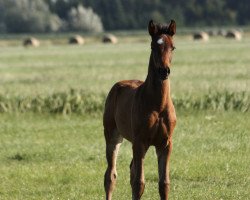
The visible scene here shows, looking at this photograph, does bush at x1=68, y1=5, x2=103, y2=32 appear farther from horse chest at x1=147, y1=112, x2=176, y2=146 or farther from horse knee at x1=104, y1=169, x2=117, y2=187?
horse chest at x1=147, y1=112, x2=176, y2=146

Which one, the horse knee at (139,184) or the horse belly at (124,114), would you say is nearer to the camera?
the horse knee at (139,184)

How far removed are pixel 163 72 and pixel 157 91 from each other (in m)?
0.62

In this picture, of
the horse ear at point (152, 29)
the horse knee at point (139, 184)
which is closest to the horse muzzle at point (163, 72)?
the horse ear at point (152, 29)

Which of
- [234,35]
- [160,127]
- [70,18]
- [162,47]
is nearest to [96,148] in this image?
[160,127]

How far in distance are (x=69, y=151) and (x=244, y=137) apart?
4.33 m

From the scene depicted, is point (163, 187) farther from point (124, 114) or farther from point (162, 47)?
point (162, 47)

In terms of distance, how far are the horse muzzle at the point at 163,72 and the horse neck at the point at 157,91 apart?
0.41m

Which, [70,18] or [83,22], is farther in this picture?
[70,18]

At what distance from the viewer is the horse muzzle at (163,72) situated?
10487 millimetres

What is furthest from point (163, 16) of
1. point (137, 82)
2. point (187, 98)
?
point (137, 82)

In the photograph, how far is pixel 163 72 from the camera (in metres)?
10.5

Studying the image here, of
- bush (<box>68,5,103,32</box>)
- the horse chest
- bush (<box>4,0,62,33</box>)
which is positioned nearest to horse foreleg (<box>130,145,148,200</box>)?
the horse chest

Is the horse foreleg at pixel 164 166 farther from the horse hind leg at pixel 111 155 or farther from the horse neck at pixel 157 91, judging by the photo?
the horse hind leg at pixel 111 155

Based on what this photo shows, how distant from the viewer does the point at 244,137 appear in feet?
65.3
